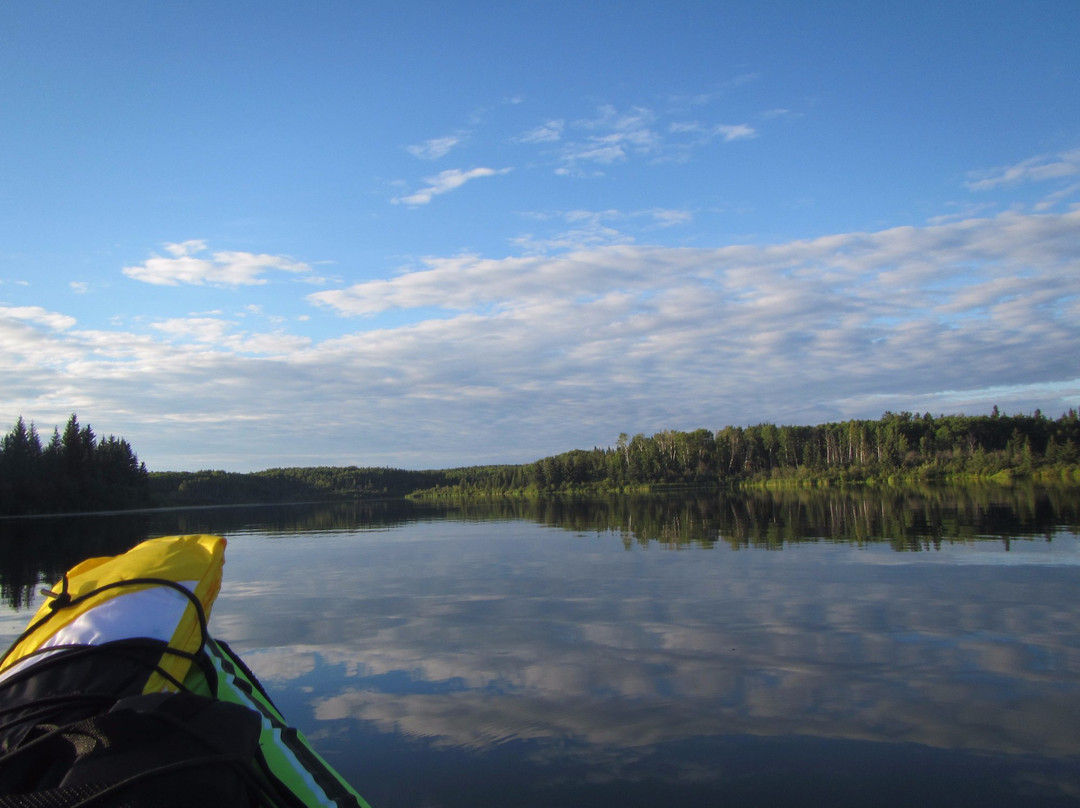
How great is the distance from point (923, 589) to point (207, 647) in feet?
43.0

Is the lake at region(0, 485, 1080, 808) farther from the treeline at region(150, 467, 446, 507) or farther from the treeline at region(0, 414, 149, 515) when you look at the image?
the treeline at region(150, 467, 446, 507)

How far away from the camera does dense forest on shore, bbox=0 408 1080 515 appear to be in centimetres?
8262

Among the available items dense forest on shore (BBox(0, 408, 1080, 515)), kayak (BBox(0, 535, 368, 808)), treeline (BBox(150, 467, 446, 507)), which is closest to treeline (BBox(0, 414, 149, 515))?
→ dense forest on shore (BBox(0, 408, 1080, 515))

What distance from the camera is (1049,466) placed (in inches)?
3093

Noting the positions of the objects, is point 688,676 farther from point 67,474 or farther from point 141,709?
point 67,474

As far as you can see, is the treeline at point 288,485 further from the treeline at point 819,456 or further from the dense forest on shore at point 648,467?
the treeline at point 819,456

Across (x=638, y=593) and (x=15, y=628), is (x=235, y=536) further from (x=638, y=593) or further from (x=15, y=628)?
(x=638, y=593)

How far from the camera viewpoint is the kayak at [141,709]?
5.43 feet

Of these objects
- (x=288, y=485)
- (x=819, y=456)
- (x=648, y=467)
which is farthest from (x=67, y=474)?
(x=819, y=456)

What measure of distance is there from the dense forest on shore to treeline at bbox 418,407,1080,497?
228 mm

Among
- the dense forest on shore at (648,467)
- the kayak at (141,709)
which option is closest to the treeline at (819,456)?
the dense forest on shore at (648,467)

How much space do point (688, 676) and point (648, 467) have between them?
5093 inches

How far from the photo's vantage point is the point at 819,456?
4833 inches

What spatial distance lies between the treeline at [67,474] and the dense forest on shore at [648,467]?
14cm
